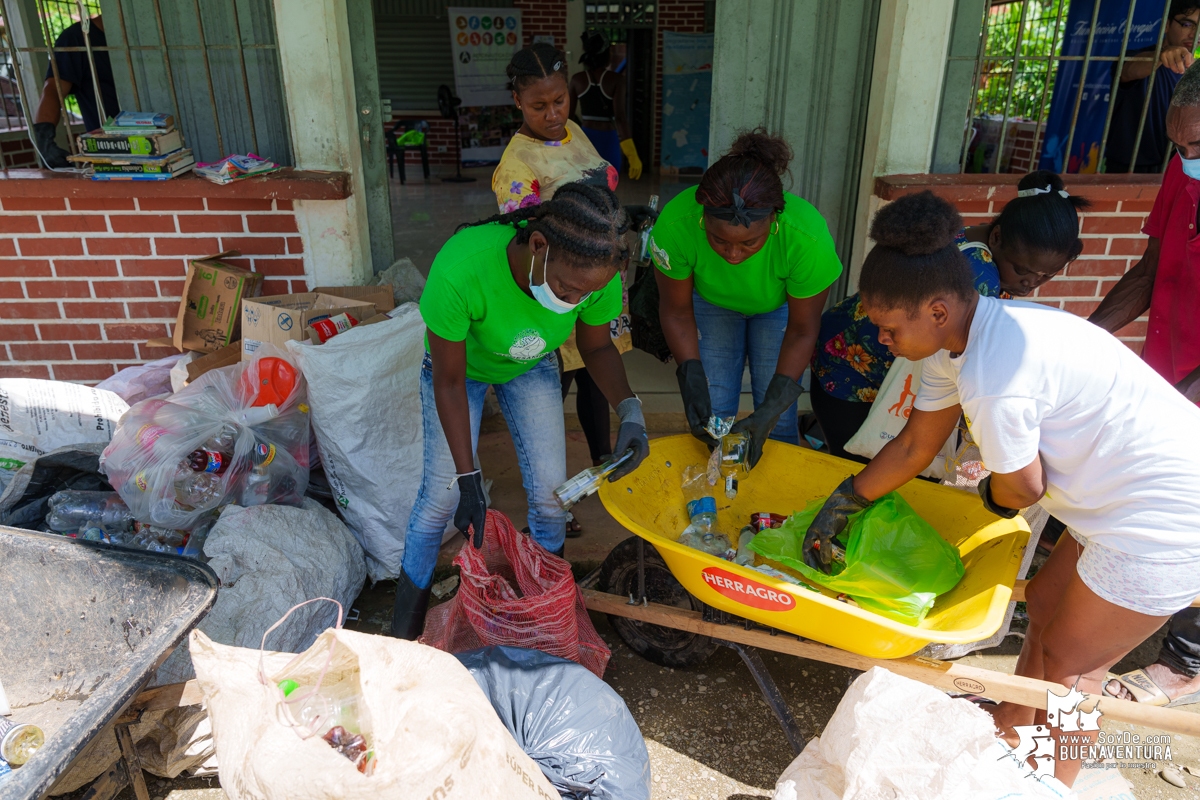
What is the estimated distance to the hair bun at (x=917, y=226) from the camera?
5.93ft

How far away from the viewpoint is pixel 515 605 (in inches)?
88.6

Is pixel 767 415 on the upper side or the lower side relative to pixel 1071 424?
lower

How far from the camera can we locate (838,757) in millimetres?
1806

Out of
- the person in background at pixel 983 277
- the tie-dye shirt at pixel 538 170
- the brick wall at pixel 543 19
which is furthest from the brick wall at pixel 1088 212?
the brick wall at pixel 543 19

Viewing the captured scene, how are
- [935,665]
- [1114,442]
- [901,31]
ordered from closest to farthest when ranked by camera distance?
[1114,442], [935,665], [901,31]

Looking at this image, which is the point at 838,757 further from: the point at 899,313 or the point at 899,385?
the point at 899,385

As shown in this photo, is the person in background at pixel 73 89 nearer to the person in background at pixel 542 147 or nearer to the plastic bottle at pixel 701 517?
the person in background at pixel 542 147

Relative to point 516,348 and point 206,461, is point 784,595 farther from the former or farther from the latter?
point 206,461

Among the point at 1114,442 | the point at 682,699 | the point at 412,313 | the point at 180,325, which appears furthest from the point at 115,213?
the point at 1114,442

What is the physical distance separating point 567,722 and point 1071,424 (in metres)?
1.39

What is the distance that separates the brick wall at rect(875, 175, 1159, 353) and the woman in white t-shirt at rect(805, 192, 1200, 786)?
190 cm

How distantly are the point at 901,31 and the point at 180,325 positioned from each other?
345 centimetres

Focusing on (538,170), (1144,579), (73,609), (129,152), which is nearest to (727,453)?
(1144,579)

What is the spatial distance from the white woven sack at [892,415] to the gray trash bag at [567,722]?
1.19 meters
